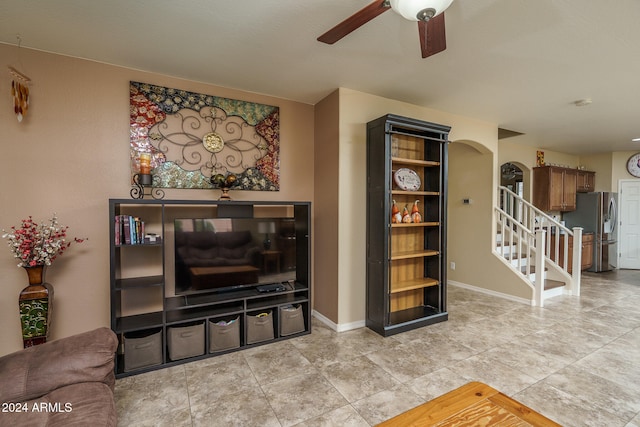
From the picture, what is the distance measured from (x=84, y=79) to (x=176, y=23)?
3.87ft

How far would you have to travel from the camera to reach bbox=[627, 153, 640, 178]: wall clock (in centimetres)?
654

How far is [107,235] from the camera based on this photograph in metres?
2.73

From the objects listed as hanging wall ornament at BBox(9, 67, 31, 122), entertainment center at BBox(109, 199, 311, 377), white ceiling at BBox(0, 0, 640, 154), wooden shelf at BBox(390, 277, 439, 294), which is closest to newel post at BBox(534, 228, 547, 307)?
wooden shelf at BBox(390, 277, 439, 294)

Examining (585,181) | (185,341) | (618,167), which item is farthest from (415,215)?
(618,167)

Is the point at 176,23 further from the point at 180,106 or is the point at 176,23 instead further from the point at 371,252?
the point at 371,252

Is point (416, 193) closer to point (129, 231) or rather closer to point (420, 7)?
point (420, 7)

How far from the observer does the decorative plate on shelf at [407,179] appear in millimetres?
3413

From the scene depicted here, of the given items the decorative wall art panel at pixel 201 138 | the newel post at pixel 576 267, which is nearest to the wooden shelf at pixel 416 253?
the decorative wall art panel at pixel 201 138

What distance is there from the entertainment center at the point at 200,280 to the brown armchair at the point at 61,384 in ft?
2.63

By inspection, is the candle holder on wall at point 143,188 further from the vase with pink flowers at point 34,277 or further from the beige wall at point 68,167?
the vase with pink flowers at point 34,277

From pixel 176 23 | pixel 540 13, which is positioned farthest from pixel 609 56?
pixel 176 23

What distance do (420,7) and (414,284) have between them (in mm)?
2826

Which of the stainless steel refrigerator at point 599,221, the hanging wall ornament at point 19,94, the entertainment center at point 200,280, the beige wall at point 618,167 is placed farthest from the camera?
the beige wall at point 618,167

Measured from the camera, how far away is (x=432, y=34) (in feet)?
5.47
